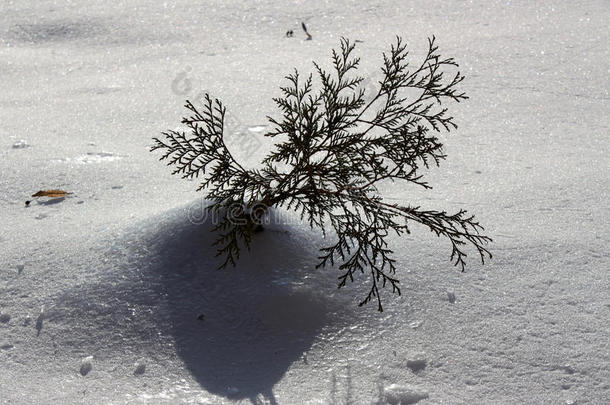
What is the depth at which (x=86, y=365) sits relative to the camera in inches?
89.0

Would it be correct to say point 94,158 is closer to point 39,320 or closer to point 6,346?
point 39,320

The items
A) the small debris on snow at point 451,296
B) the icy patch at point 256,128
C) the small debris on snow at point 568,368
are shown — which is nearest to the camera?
the small debris on snow at point 568,368

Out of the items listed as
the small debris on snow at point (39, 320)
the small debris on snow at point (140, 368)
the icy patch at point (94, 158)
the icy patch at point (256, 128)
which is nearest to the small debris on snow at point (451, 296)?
the small debris on snow at point (140, 368)

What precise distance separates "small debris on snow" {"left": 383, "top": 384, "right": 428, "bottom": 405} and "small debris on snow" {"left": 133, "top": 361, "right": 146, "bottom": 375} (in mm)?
819

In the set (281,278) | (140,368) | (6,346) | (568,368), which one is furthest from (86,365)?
(568,368)

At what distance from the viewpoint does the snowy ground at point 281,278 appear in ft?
7.14

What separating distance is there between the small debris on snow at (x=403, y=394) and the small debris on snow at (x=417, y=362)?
3.9 inches

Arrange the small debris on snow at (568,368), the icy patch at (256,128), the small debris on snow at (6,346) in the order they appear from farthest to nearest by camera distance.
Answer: the icy patch at (256,128), the small debris on snow at (6,346), the small debris on snow at (568,368)

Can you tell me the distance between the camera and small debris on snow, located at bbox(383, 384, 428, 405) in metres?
2.07

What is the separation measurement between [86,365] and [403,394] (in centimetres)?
109

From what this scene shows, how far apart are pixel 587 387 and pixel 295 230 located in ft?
4.08

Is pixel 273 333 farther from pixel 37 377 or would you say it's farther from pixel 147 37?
pixel 147 37

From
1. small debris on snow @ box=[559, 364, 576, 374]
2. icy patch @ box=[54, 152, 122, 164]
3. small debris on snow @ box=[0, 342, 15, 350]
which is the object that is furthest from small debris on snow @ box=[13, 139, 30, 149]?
small debris on snow @ box=[559, 364, 576, 374]

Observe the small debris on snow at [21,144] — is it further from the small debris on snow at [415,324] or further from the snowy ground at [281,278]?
the small debris on snow at [415,324]
